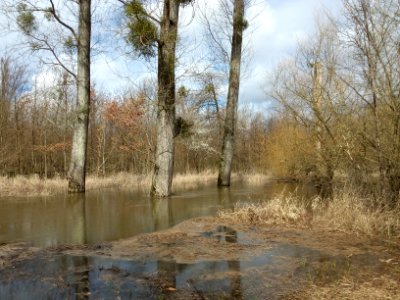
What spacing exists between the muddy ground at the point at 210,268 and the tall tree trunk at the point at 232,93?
516 inches

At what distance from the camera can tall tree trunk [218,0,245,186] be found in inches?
838

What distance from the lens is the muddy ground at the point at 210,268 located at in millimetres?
4809

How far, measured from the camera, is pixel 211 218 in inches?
397

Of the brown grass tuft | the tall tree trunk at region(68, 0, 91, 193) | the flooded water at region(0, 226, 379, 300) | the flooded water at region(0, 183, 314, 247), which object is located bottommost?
the flooded water at region(0, 226, 379, 300)

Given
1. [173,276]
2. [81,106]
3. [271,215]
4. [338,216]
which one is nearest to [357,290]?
[173,276]

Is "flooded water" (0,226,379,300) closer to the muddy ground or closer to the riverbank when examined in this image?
the muddy ground

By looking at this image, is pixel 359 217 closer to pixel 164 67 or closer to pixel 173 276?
pixel 173 276

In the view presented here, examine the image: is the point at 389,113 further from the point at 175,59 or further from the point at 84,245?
the point at 175,59

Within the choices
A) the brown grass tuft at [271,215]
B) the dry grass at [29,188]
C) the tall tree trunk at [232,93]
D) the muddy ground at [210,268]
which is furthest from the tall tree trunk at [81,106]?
the muddy ground at [210,268]

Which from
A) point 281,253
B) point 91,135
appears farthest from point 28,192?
point 91,135

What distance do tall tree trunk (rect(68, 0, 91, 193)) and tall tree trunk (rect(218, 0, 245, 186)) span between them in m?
7.53

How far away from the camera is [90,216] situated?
35.4 ft

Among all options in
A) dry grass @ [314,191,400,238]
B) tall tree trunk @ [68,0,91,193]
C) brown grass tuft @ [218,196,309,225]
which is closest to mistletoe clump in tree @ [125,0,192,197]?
tall tree trunk @ [68,0,91,193]

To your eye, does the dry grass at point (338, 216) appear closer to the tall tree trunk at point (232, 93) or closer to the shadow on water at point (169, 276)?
the shadow on water at point (169, 276)
